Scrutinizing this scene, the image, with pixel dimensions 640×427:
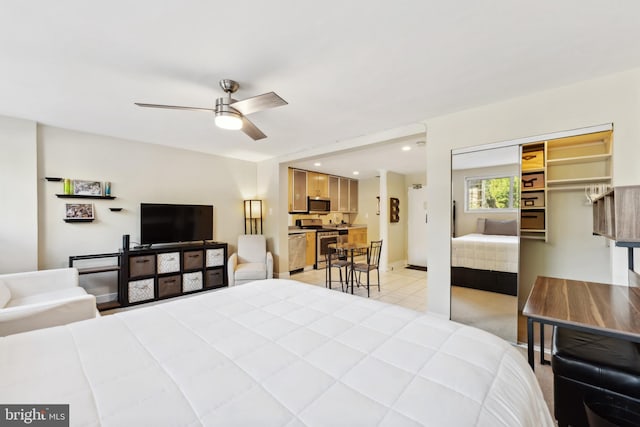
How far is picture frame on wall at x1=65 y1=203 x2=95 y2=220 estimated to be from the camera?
3541 millimetres

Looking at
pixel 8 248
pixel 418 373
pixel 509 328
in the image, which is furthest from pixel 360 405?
pixel 8 248

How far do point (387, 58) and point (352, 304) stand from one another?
70.1 inches

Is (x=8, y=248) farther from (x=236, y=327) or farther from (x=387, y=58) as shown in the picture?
(x=387, y=58)

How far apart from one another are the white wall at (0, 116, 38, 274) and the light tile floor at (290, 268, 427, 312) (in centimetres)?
387

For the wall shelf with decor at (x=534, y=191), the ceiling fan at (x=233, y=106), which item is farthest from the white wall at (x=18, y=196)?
the wall shelf with decor at (x=534, y=191)

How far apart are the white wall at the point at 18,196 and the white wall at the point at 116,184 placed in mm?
152

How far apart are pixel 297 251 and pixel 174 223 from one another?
2543 mm

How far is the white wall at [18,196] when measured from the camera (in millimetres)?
3043

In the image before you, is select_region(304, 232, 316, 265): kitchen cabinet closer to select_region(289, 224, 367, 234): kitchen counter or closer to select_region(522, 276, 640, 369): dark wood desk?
select_region(289, 224, 367, 234): kitchen counter

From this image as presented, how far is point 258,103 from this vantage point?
2.09 metres

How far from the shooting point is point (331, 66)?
6.66ft

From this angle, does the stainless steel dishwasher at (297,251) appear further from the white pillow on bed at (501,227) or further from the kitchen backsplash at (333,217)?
the white pillow on bed at (501,227)

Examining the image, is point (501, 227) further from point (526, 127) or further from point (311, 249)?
point (311, 249)

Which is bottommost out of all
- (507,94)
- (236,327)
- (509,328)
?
(509,328)
